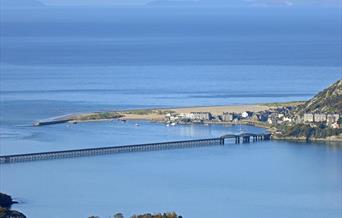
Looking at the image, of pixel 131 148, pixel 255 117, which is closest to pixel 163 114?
pixel 255 117

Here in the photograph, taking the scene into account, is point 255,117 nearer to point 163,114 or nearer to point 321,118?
point 321,118

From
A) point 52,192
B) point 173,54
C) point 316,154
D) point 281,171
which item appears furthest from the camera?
point 173,54

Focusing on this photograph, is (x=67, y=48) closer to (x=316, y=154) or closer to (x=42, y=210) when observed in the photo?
(x=316, y=154)

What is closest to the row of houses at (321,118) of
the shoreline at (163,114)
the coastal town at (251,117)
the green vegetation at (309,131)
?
the coastal town at (251,117)

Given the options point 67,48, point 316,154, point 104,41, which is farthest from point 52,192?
point 104,41

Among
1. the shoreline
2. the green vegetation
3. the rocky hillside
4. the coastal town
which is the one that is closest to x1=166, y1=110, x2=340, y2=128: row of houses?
the coastal town

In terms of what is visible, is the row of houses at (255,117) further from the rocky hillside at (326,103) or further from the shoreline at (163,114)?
the rocky hillside at (326,103)
